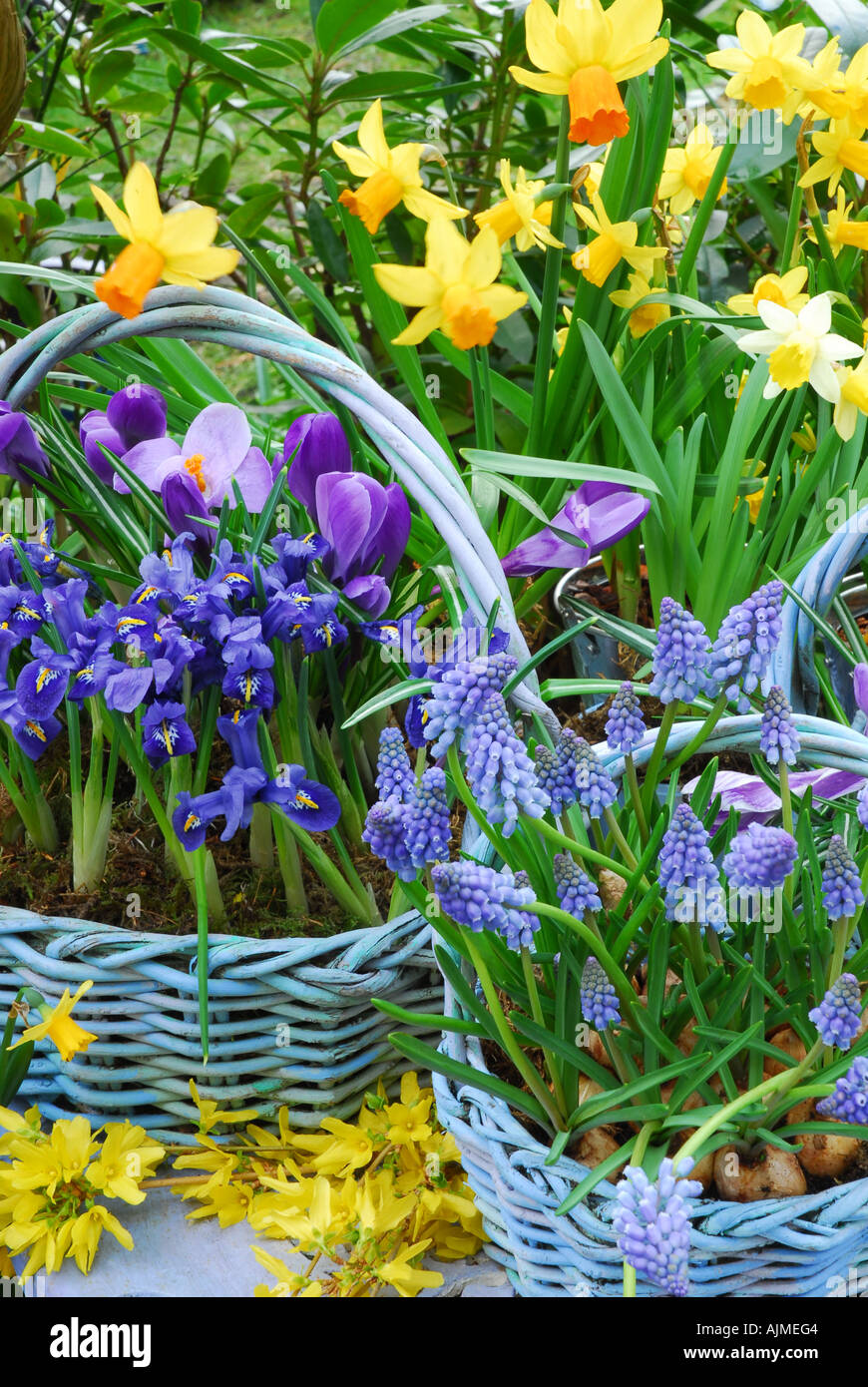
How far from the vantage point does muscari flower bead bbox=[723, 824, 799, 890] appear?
0.47 m

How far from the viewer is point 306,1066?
0.76 metres

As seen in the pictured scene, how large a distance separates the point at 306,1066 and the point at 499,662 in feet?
1.18

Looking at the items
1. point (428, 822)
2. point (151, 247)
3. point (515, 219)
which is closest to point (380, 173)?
point (515, 219)

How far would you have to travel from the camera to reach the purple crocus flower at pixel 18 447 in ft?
2.42

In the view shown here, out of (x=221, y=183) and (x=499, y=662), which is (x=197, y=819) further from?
(x=221, y=183)

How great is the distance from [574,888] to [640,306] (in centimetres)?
51

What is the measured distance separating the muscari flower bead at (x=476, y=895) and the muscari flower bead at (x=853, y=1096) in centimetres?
16

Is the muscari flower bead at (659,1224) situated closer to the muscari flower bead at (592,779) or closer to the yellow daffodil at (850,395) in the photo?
the muscari flower bead at (592,779)

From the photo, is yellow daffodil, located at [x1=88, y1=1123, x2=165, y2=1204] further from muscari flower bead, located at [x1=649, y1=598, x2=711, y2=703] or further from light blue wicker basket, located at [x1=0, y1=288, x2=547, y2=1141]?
muscari flower bead, located at [x1=649, y1=598, x2=711, y2=703]

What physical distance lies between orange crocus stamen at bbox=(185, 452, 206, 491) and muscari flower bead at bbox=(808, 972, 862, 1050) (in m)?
0.49

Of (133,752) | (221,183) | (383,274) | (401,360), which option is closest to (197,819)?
(133,752)

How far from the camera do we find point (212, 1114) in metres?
0.75

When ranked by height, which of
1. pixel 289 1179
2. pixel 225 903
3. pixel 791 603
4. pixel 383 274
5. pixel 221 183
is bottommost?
pixel 289 1179

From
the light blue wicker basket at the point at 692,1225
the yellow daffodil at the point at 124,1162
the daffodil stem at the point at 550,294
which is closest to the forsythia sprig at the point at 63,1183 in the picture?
the yellow daffodil at the point at 124,1162
